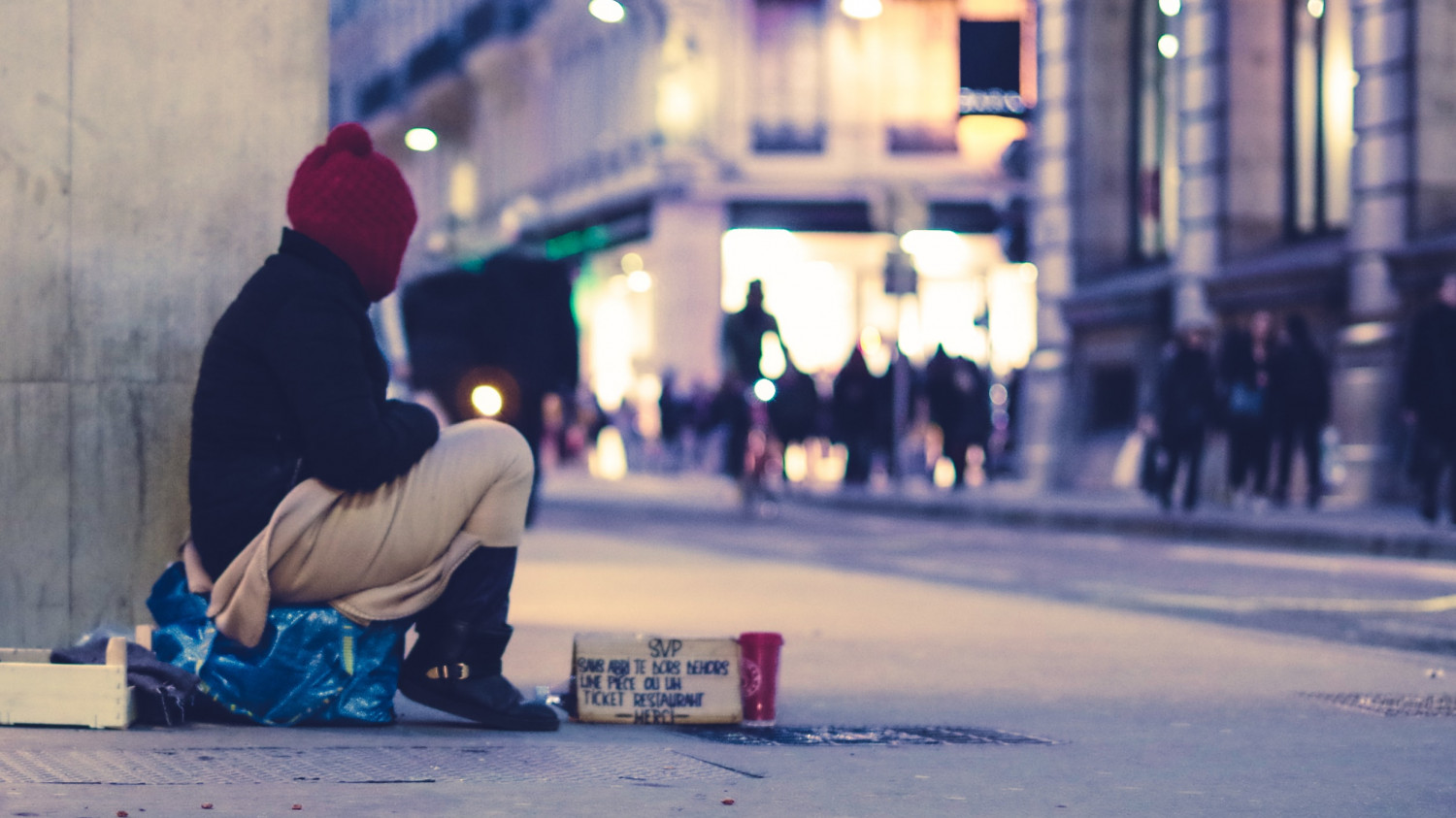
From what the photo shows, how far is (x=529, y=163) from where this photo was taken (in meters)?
52.2

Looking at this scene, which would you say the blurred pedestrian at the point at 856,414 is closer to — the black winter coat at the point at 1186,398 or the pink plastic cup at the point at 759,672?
the black winter coat at the point at 1186,398

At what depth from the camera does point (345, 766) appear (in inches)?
202

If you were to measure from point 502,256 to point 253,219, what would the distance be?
29.9ft

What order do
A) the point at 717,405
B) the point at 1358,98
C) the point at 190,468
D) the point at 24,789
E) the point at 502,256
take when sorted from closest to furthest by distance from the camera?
the point at 24,789 → the point at 190,468 → the point at 502,256 → the point at 1358,98 → the point at 717,405

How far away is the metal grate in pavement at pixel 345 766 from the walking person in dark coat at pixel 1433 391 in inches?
491

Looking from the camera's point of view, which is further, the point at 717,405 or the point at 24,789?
the point at 717,405

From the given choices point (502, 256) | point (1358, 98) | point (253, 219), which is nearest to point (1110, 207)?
point (1358, 98)

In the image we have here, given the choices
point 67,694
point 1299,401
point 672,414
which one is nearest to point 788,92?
point 672,414

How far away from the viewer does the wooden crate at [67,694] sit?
18.1 feet

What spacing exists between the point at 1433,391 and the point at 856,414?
32.6 feet

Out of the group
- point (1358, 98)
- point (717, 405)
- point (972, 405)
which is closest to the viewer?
point (1358, 98)

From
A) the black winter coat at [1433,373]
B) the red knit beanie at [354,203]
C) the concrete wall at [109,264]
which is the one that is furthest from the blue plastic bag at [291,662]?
the black winter coat at [1433,373]

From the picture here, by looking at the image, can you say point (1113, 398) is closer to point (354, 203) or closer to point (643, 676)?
point (643, 676)

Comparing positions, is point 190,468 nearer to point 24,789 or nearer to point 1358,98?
point 24,789
